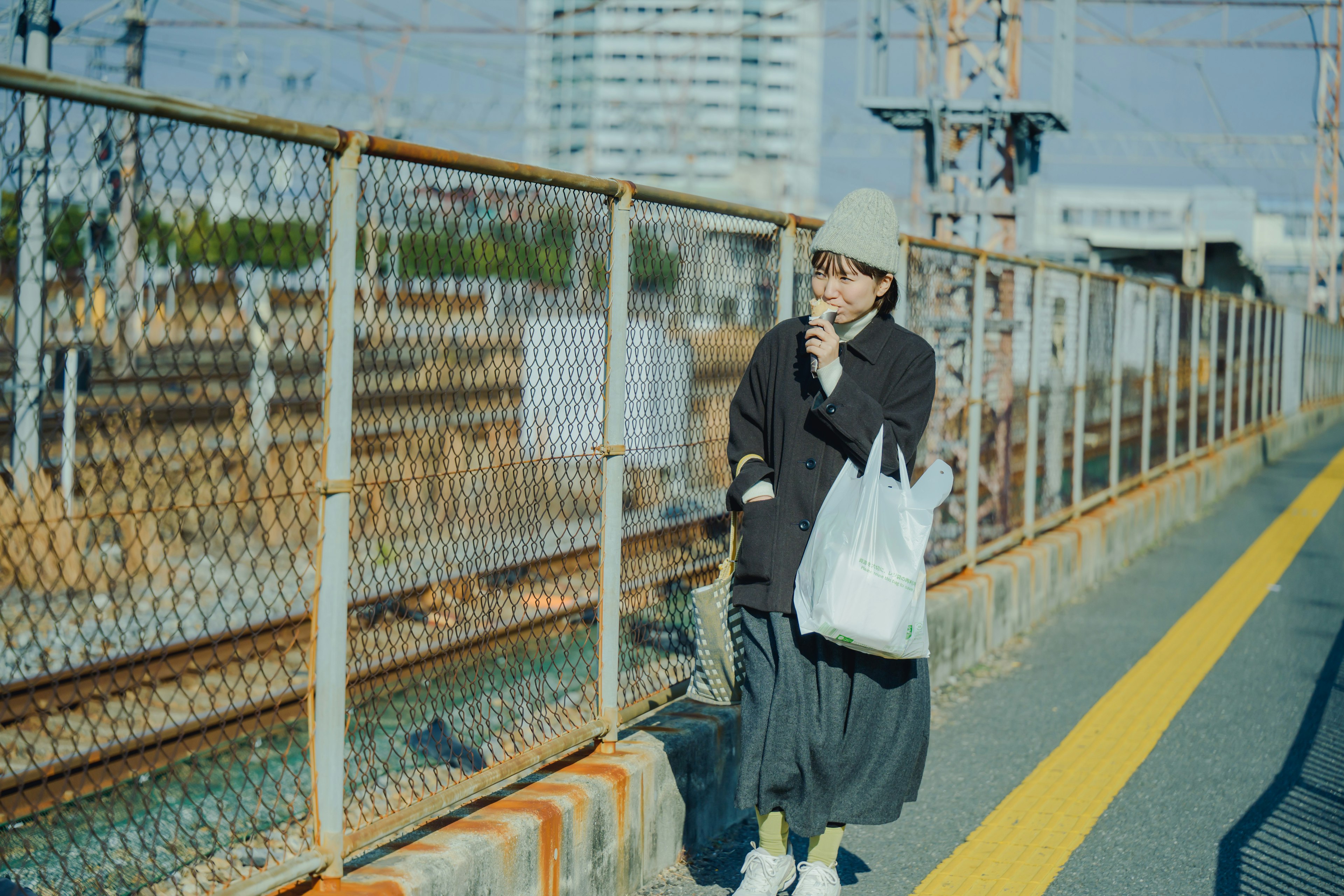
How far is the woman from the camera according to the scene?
10.5 ft

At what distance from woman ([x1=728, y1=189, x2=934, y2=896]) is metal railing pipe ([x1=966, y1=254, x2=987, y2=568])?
11.4 feet

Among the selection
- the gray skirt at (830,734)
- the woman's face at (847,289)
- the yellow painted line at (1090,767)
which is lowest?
the yellow painted line at (1090,767)

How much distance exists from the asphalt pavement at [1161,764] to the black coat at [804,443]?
1096 millimetres

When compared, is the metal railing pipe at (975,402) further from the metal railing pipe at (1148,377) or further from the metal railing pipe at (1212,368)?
the metal railing pipe at (1212,368)

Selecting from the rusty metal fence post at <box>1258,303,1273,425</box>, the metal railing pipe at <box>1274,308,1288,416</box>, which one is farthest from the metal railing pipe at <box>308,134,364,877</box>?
the metal railing pipe at <box>1274,308,1288,416</box>

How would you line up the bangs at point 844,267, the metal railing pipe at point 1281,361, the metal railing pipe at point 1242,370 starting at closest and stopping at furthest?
the bangs at point 844,267
the metal railing pipe at point 1242,370
the metal railing pipe at point 1281,361

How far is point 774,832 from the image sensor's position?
3.31 m

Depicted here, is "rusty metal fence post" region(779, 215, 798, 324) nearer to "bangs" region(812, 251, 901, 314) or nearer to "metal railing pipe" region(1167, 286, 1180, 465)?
"bangs" region(812, 251, 901, 314)

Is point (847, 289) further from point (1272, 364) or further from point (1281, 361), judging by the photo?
point (1281, 361)

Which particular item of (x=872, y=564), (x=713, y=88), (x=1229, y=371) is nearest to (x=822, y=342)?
(x=872, y=564)

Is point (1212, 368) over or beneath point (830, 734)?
over

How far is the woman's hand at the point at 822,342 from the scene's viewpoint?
304 centimetres

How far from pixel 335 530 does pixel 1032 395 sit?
19.1 ft

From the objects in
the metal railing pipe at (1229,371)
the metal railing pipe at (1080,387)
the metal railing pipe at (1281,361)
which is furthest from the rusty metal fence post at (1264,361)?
the metal railing pipe at (1080,387)
